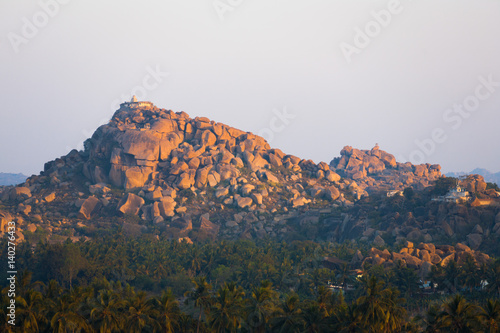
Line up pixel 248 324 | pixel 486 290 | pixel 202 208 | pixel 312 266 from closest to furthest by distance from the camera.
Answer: pixel 248 324
pixel 486 290
pixel 312 266
pixel 202 208

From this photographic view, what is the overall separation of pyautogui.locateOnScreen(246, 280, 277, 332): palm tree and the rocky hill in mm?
66148

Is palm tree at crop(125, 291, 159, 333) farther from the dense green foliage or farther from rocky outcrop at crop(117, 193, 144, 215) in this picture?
rocky outcrop at crop(117, 193, 144, 215)

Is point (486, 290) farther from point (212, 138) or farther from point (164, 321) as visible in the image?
point (212, 138)

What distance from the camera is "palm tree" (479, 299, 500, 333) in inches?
2095

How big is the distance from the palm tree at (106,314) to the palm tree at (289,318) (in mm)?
16637

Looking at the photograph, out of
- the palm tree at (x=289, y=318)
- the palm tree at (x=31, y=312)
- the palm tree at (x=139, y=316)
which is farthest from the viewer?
the palm tree at (x=139, y=316)

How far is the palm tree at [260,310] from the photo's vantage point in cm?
5925

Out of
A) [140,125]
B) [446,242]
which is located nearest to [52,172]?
[140,125]

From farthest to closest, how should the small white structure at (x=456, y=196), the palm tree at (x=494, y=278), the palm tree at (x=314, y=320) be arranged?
the small white structure at (x=456, y=196) → the palm tree at (x=494, y=278) → the palm tree at (x=314, y=320)

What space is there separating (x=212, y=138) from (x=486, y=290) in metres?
107

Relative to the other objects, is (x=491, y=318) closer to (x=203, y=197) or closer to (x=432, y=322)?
(x=432, y=322)

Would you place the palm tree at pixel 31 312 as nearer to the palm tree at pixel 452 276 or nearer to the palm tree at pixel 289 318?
the palm tree at pixel 289 318

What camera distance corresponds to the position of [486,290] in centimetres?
8394

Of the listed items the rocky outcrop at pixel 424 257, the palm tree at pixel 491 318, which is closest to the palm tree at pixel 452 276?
→ the rocky outcrop at pixel 424 257
